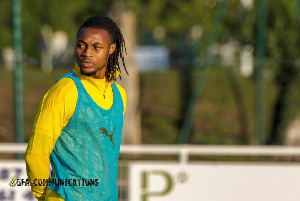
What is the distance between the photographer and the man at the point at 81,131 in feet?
9.76

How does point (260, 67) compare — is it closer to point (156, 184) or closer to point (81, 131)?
point (156, 184)

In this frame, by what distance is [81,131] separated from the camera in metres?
3.04

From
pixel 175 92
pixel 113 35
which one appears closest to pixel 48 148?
pixel 113 35

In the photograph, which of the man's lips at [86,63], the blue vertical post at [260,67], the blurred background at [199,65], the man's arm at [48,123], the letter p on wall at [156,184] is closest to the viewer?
the man's arm at [48,123]

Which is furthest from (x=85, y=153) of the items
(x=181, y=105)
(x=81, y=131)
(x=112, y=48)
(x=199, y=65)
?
(x=181, y=105)

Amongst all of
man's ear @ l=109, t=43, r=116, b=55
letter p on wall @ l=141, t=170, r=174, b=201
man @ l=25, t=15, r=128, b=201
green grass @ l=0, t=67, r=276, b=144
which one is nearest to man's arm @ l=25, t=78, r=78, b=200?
man @ l=25, t=15, r=128, b=201

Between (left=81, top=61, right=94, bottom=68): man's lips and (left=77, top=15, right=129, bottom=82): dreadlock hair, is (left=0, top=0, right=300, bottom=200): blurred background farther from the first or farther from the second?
(left=81, top=61, right=94, bottom=68): man's lips

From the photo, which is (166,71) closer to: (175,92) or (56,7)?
(175,92)

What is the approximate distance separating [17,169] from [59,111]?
193 inches

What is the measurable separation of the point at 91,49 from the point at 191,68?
41.4 ft

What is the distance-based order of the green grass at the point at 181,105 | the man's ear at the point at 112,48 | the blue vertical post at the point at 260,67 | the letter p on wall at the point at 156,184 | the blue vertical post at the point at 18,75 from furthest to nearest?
the green grass at the point at 181,105 < the blue vertical post at the point at 260,67 < the blue vertical post at the point at 18,75 < the letter p on wall at the point at 156,184 < the man's ear at the point at 112,48

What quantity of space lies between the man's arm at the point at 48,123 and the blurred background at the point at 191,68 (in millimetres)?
9249

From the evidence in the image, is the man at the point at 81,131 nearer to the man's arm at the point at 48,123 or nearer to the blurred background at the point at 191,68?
the man's arm at the point at 48,123

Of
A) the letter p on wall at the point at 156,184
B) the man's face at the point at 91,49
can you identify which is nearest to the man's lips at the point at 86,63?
the man's face at the point at 91,49
